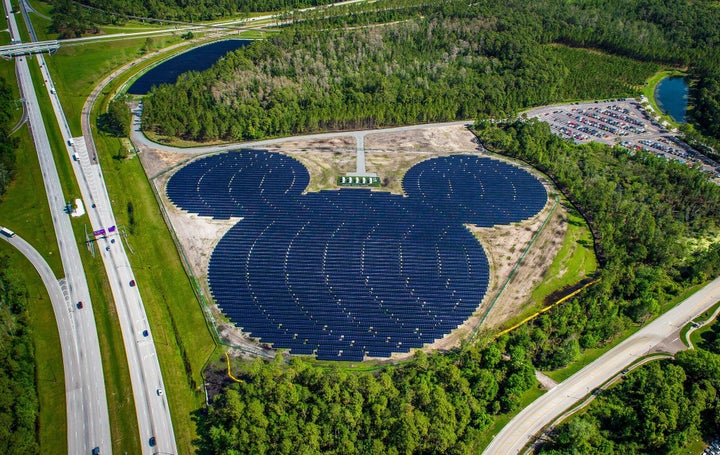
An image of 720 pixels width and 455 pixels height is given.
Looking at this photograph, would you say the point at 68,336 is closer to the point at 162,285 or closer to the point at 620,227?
the point at 162,285

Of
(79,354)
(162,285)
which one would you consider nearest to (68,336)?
(79,354)

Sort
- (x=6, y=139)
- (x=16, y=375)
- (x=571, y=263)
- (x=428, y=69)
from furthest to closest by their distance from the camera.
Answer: (x=428, y=69) < (x=6, y=139) < (x=571, y=263) < (x=16, y=375)

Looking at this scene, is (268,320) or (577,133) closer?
(268,320)

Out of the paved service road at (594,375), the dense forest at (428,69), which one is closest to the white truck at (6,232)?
the dense forest at (428,69)

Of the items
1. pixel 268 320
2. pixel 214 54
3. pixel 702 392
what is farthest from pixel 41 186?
pixel 702 392

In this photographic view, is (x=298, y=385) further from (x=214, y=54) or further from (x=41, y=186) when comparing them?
(x=214, y=54)

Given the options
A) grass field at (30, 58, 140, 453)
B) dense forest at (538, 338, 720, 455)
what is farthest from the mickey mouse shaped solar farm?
dense forest at (538, 338, 720, 455)
